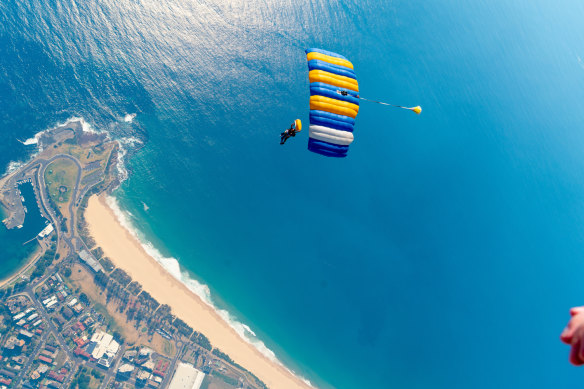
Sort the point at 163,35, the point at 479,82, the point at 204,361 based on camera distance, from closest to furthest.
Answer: the point at 204,361 < the point at 163,35 < the point at 479,82

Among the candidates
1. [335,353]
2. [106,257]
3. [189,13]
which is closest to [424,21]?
[189,13]

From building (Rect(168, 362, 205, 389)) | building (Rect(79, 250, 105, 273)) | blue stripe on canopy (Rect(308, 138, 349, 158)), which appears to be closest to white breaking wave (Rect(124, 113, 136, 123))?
building (Rect(79, 250, 105, 273))

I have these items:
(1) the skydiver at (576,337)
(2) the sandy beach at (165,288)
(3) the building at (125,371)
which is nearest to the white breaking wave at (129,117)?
(2) the sandy beach at (165,288)

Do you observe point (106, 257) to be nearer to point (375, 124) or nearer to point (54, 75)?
point (54, 75)

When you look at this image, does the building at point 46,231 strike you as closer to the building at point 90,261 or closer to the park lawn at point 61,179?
the park lawn at point 61,179

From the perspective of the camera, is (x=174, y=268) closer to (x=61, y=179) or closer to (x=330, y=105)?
(x=61, y=179)
